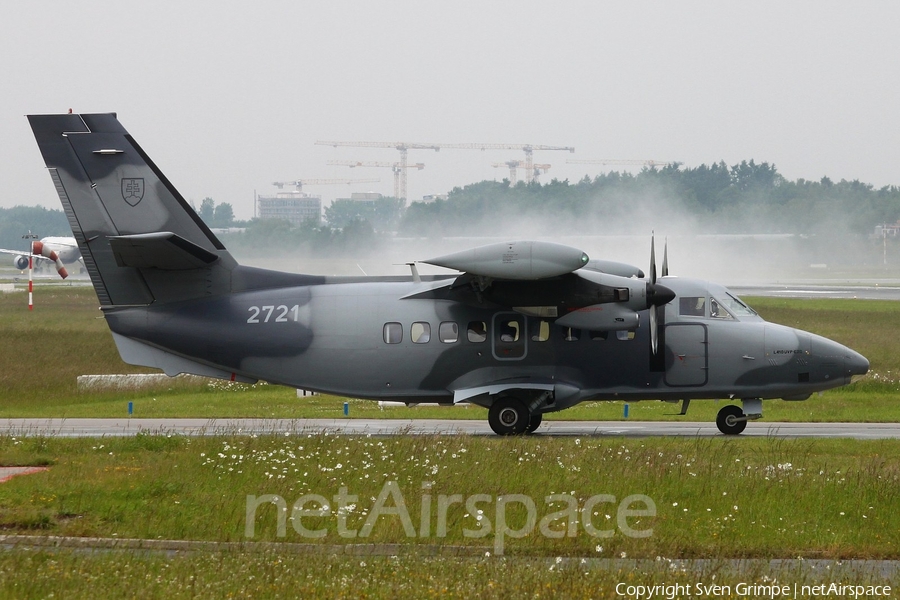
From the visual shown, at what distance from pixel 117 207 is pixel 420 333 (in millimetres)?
7350

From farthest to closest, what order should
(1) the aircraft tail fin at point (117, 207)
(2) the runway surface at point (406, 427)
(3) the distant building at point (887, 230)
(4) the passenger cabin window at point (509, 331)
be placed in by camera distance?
(3) the distant building at point (887, 230) → (2) the runway surface at point (406, 427) → (1) the aircraft tail fin at point (117, 207) → (4) the passenger cabin window at point (509, 331)

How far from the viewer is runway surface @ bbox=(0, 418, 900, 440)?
2338cm

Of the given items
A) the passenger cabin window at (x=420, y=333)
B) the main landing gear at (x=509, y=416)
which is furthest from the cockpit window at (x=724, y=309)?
the passenger cabin window at (x=420, y=333)

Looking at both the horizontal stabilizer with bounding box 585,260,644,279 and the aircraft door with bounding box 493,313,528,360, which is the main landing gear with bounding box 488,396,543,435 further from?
the horizontal stabilizer with bounding box 585,260,644,279

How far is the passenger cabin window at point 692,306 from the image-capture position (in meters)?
22.9

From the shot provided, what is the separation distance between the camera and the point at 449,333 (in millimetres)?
22719

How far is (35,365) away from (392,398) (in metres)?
21.0

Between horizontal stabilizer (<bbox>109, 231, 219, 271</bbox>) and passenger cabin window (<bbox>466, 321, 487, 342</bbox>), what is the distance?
6021mm

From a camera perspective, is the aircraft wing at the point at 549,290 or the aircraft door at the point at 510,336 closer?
the aircraft wing at the point at 549,290

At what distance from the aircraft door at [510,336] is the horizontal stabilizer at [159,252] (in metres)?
6.66

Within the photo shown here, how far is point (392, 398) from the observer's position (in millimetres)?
23062

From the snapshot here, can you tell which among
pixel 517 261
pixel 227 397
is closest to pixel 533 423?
pixel 517 261
